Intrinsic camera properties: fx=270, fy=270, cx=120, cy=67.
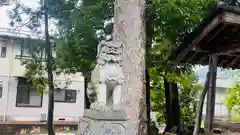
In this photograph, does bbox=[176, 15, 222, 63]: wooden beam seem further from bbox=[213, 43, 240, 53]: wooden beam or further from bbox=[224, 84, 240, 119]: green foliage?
bbox=[224, 84, 240, 119]: green foliage

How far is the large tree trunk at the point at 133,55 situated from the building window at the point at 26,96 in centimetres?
1011

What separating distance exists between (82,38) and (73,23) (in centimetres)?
54

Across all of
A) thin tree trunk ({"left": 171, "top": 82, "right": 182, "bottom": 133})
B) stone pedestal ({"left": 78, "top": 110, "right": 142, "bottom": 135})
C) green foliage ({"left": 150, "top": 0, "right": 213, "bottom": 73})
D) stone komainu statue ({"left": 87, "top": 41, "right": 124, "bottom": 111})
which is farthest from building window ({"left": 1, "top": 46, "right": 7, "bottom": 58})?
stone pedestal ({"left": 78, "top": 110, "right": 142, "bottom": 135})

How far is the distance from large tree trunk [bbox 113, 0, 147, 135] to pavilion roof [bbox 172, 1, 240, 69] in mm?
1546

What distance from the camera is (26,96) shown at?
594 inches

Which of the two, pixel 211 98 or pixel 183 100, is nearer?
pixel 211 98

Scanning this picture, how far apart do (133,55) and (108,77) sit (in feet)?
7.09

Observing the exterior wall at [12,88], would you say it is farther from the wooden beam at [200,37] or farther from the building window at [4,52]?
the wooden beam at [200,37]

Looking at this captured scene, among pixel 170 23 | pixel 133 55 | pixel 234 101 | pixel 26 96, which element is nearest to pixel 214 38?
pixel 170 23

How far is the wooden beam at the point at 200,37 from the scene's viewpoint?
5.99m

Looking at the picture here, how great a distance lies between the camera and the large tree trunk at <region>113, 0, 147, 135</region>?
5.85 meters

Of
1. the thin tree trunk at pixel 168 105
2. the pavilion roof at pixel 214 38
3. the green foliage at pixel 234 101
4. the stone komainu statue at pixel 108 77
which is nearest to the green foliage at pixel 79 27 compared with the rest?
the pavilion roof at pixel 214 38

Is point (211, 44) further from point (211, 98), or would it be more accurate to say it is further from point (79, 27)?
point (79, 27)

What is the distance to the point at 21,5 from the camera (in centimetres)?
1010
